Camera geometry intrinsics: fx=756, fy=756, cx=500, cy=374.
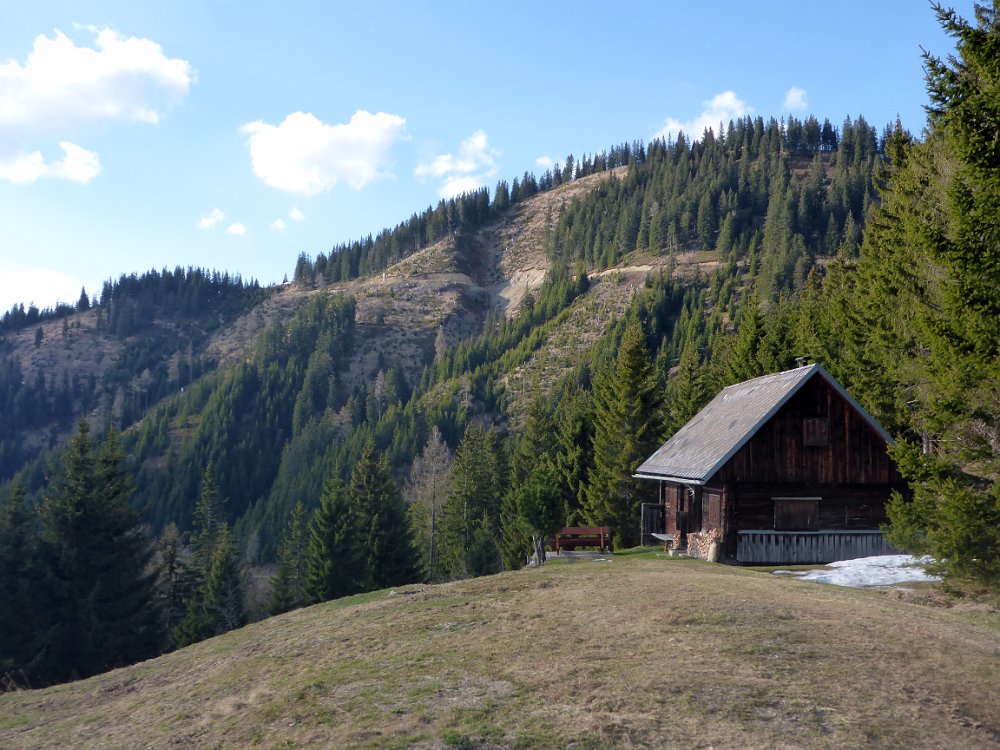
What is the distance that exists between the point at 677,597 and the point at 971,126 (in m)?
11.2

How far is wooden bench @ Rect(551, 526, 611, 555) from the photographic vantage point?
36.8 metres

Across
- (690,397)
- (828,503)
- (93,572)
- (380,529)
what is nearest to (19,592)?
(93,572)

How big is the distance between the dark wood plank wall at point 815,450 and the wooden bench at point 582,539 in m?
8.04

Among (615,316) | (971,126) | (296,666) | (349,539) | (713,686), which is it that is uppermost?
(615,316)

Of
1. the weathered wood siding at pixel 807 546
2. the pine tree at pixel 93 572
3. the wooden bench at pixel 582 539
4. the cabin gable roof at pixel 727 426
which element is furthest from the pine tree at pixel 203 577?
the weathered wood siding at pixel 807 546

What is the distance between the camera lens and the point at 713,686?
10945 mm

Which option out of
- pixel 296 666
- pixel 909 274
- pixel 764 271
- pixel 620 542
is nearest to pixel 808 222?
pixel 764 271

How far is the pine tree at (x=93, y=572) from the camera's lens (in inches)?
1697

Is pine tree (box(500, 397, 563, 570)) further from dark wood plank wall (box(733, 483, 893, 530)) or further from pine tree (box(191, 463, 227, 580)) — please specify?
dark wood plank wall (box(733, 483, 893, 530))

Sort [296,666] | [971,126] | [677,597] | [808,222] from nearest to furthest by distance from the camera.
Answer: [971,126] < [296,666] < [677,597] < [808,222]

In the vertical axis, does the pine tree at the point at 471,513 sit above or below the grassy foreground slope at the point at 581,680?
below

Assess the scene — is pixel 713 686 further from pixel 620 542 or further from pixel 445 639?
pixel 620 542

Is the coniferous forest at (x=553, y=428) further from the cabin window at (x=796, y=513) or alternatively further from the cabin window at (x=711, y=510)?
the cabin window at (x=711, y=510)

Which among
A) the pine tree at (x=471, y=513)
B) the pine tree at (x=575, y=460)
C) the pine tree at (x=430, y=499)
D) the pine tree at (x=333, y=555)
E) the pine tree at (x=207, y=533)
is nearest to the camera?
the pine tree at (x=333, y=555)
